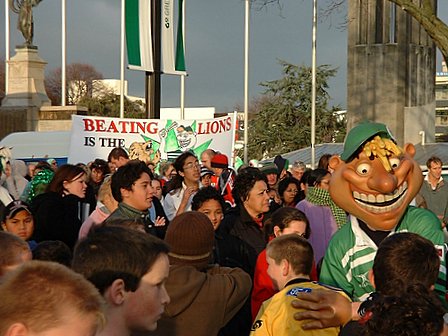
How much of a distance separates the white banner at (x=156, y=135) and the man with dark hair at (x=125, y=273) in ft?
39.0

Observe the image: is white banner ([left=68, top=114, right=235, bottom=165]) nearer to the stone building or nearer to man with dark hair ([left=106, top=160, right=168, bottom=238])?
man with dark hair ([left=106, top=160, right=168, bottom=238])

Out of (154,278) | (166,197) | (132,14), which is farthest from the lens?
(132,14)

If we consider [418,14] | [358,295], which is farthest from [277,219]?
[418,14]

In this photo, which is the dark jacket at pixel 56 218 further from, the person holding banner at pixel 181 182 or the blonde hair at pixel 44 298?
the blonde hair at pixel 44 298

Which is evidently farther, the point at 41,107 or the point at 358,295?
the point at 41,107

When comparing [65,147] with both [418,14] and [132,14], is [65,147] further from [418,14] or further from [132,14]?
[418,14]

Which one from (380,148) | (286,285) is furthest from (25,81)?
(286,285)

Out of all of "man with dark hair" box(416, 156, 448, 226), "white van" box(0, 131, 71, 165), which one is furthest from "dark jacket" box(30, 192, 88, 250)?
"white van" box(0, 131, 71, 165)

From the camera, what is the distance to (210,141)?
1559 centimetres

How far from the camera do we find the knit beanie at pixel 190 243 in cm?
470

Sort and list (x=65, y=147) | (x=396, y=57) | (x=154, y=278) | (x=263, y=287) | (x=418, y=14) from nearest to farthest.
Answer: (x=154, y=278)
(x=263, y=287)
(x=418, y=14)
(x=65, y=147)
(x=396, y=57)

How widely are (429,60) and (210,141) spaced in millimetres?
18754

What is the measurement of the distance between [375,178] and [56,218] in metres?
2.96

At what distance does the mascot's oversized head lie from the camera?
5527mm
